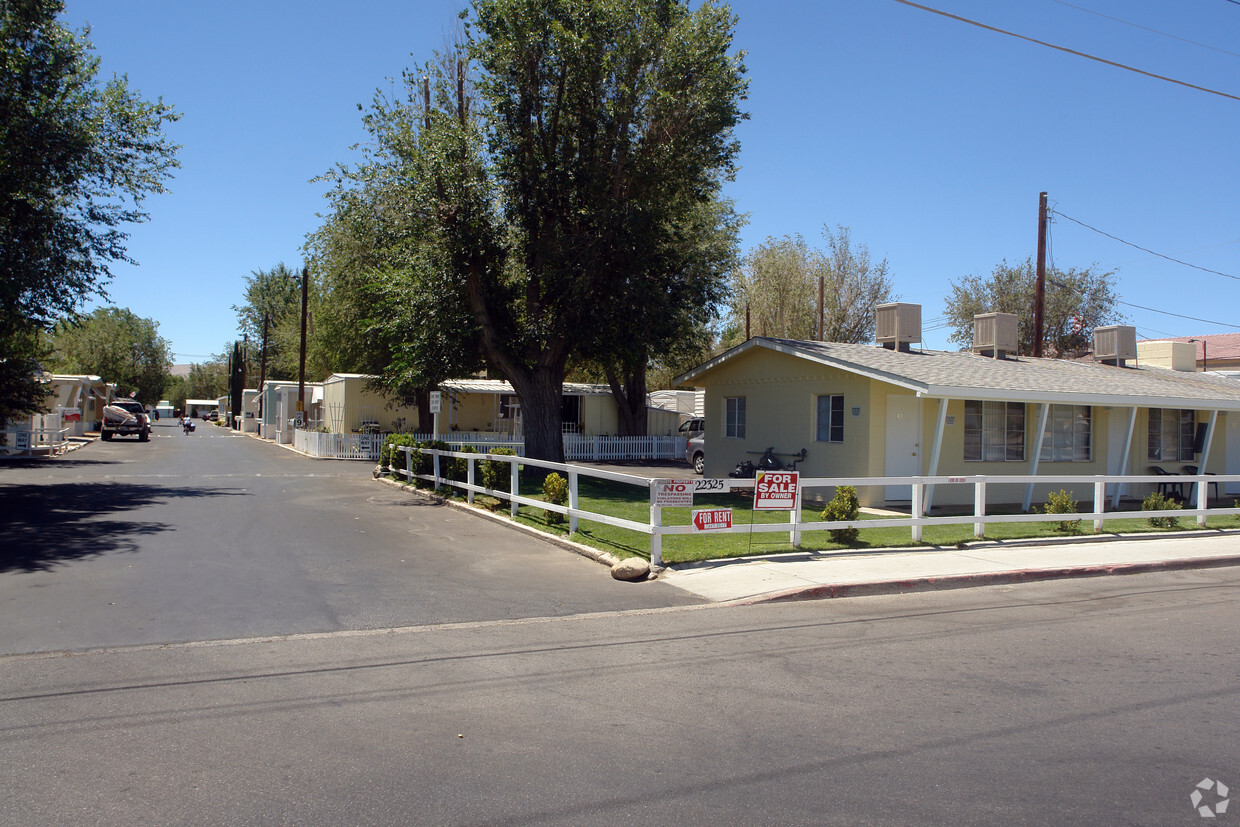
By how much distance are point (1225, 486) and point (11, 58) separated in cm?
3156

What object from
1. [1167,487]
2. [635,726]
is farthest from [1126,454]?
[635,726]

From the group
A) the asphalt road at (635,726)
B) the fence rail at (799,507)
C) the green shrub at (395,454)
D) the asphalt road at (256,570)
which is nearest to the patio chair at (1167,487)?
the fence rail at (799,507)

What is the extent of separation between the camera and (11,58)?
18.0 meters

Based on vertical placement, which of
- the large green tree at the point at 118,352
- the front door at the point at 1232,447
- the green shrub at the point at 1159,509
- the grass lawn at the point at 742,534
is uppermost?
the large green tree at the point at 118,352

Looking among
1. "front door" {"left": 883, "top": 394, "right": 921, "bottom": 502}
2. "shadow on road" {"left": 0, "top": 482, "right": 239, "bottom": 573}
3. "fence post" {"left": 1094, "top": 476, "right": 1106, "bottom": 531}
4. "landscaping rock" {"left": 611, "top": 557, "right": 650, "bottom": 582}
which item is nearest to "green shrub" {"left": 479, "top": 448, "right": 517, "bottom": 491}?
"shadow on road" {"left": 0, "top": 482, "right": 239, "bottom": 573}

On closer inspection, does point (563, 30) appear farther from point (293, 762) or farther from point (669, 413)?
point (669, 413)

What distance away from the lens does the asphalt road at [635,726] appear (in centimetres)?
415

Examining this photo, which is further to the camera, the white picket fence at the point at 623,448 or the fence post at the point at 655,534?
the white picket fence at the point at 623,448

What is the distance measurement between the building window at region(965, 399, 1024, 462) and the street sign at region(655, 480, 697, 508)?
34.6 feet

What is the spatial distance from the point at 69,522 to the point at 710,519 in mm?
10307

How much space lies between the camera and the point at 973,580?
1064 cm

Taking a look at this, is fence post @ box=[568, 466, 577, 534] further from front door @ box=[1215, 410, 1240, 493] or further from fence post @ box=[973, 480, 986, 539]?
front door @ box=[1215, 410, 1240, 493]

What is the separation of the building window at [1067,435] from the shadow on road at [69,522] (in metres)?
18.6

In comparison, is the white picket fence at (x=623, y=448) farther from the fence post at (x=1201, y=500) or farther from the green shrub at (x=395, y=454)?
the fence post at (x=1201, y=500)
